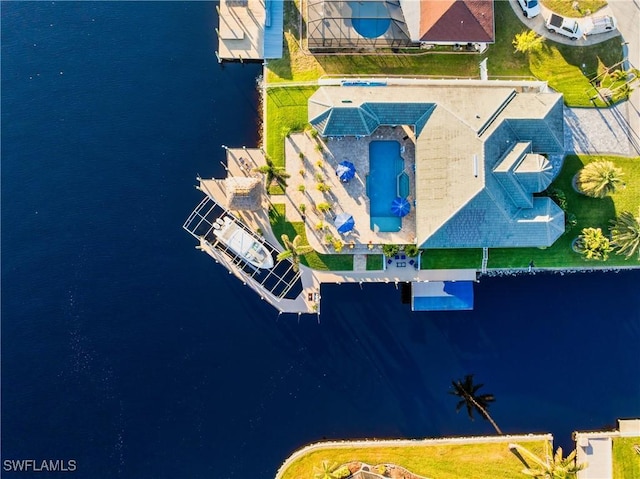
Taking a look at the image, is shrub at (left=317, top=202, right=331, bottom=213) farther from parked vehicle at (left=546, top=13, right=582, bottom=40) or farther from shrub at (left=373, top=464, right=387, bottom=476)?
parked vehicle at (left=546, top=13, right=582, bottom=40)

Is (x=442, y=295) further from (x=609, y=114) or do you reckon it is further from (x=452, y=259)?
(x=609, y=114)

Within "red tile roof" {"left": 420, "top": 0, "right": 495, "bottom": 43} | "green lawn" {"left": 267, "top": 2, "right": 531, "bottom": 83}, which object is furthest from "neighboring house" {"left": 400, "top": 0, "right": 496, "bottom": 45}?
"green lawn" {"left": 267, "top": 2, "right": 531, "bottom": 83}

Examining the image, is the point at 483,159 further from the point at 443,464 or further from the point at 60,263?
the point at 60,263

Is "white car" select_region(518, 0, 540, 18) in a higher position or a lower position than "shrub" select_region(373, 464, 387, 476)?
higher

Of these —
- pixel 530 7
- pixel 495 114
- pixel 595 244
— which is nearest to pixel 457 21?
pixel 530 7

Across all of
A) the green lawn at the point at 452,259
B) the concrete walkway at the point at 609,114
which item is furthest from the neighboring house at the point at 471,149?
the concrete walkway at the point at 609,114
